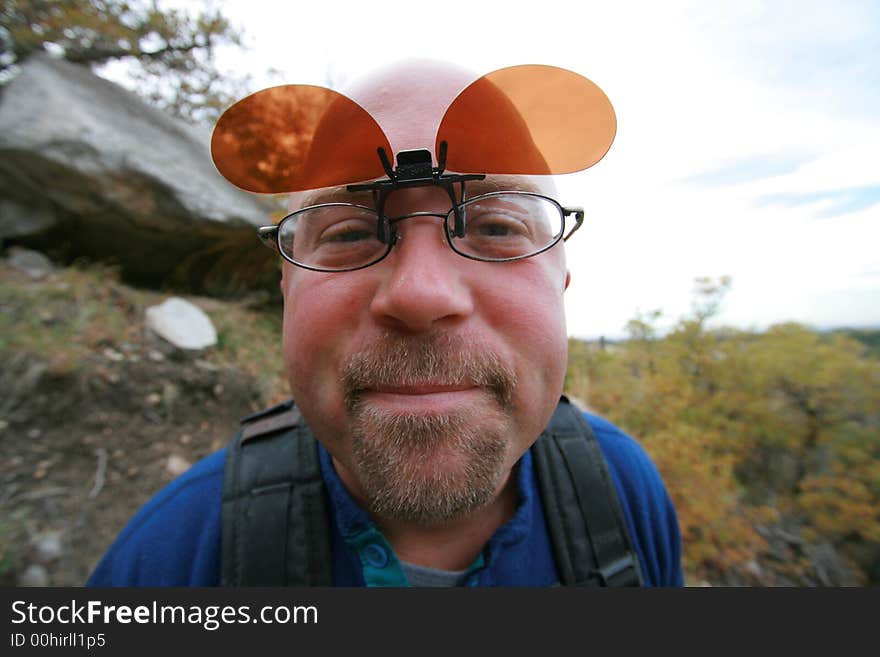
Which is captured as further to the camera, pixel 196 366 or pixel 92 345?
pixel 196 366

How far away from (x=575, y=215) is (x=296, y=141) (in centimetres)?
70

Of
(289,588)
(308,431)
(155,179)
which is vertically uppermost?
(155,179)

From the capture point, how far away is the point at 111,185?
10.6ft

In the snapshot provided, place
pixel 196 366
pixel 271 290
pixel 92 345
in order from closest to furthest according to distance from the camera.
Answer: pixel 92 345
pixel 196 366
pixel 271 290

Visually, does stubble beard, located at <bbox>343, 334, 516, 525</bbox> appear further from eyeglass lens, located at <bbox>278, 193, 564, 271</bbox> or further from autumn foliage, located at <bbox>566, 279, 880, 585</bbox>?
autumn foliage, located at <bbox>566, 279, 880, 585</bbox>

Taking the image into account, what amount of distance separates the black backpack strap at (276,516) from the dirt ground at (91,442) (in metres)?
1.65

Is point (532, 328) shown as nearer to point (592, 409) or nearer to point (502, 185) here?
point (502, 185)

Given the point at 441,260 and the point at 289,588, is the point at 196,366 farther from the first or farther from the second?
the point at 441,260

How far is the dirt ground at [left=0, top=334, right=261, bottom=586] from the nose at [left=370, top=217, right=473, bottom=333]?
231 centimetres

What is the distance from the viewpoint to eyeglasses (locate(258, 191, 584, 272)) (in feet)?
2.44

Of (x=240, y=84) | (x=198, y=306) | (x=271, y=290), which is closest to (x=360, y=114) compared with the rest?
(x=198, y=306)

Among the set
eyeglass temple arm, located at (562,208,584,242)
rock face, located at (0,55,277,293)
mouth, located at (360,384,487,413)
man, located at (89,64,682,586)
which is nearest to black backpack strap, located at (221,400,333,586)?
man, located at (89,64,682,586)

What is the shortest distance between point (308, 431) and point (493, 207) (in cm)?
78

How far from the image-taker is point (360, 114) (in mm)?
762
